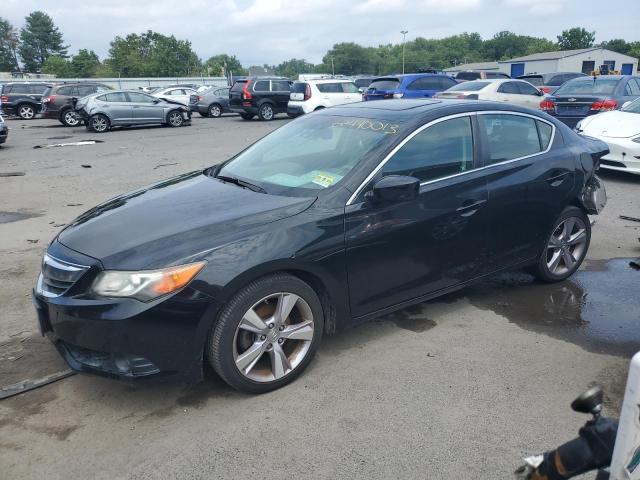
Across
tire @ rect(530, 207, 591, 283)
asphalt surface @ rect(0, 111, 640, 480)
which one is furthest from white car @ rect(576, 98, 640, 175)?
asphalt surface @ rect(0, 111, 640, 480)

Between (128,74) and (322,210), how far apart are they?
3148 inches

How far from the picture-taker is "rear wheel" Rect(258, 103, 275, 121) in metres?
21.9

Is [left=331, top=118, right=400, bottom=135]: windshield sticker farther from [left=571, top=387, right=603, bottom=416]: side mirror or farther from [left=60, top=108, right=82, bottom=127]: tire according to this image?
[left=60, top=108, right=82, bottom=127]: tire

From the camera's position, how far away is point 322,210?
3.30 metres

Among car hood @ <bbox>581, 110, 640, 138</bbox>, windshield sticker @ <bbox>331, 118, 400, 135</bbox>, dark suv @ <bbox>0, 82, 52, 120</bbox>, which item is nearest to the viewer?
windshield sticker @ <bbox>331, 118, 400, 135</bbox>

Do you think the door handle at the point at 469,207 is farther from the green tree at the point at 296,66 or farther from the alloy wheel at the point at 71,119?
the green tree at the point at 296,66

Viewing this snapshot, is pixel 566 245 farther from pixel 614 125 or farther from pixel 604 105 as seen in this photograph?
pixel 604 105

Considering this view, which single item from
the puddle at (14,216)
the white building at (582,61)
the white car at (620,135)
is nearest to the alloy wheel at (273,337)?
the puddle at (14,216)

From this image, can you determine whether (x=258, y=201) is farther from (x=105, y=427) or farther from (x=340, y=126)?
(x=105, y=427)

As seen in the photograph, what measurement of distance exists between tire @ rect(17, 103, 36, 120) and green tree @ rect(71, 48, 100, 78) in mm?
56938

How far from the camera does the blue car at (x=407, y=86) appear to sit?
56.8 feet

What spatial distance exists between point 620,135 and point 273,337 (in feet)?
25.9

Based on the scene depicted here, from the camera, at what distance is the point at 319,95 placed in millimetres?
19266

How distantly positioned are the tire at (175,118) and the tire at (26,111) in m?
9.25
